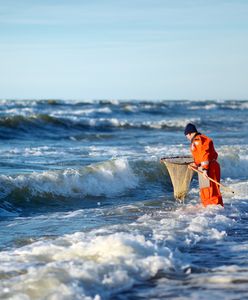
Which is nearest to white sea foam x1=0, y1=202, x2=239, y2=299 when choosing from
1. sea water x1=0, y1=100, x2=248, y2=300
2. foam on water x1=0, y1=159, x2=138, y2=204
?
sea water x1=0, y1=100, x2=248, y2=300

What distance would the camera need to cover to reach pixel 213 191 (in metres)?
10.7

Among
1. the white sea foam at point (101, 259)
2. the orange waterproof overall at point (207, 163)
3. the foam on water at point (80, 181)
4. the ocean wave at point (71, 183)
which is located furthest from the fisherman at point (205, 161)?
the foam on water at point (80, 181)

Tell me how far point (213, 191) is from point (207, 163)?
569mm

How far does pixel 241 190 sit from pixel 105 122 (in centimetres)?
2584

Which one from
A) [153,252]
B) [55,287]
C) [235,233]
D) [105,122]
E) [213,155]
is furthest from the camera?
[105,122]

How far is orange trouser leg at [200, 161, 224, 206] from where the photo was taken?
10602 millimetres

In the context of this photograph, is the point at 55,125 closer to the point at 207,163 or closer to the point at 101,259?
the point at 207,163

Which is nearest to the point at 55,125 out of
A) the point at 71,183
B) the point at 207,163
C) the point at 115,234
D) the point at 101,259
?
the point at 71,183

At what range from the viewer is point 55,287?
239 inches

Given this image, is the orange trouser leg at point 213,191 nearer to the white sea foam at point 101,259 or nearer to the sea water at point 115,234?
the sea water at point 115,234

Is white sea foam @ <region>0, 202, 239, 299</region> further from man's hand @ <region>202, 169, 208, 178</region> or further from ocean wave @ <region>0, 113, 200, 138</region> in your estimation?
ocean wave @ <region>0, 113, 200, 138</region>

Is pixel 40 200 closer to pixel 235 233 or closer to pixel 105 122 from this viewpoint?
pixel 235 233

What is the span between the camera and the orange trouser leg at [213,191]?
10602 millimetres

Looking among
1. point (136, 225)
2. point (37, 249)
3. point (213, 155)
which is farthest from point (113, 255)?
point (213, 155)
